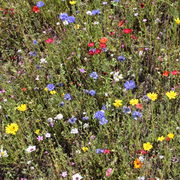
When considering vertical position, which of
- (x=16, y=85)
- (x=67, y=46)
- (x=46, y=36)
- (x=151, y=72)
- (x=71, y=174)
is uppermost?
(x=46, y=36)

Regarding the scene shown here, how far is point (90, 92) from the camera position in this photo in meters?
2.96

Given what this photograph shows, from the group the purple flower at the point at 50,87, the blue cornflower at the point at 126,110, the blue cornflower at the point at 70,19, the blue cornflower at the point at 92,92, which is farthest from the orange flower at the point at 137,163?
the blue cornflower at the point at 70,19

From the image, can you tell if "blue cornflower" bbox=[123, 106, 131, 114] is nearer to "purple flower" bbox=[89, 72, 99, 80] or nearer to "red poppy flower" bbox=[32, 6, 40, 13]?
"purple flower" bbox=[89, 72, 99, 80]

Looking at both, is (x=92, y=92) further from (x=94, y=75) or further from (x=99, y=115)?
(x=99, y=115)

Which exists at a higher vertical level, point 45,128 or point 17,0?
point 17,0

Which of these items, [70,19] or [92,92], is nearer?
[92,92]

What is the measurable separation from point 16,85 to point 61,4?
1412mm

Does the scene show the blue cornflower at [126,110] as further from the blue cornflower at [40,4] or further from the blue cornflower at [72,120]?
the blue cornflower at [40,4]

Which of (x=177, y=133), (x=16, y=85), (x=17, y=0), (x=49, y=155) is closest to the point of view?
(x=177, y=133)

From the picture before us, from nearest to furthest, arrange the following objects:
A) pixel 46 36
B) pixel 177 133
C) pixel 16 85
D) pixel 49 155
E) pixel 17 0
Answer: pixel 177 133 → pixel 49 155 → pixel 16 85 → pixel 46 36 → pixel 17 0

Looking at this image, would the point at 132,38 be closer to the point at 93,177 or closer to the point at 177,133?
the point at 177,133

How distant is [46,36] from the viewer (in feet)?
12.9

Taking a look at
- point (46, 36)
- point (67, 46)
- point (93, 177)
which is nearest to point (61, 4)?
point (46, 36)

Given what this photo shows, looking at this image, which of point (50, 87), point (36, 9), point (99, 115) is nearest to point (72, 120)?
point (99, 115)
